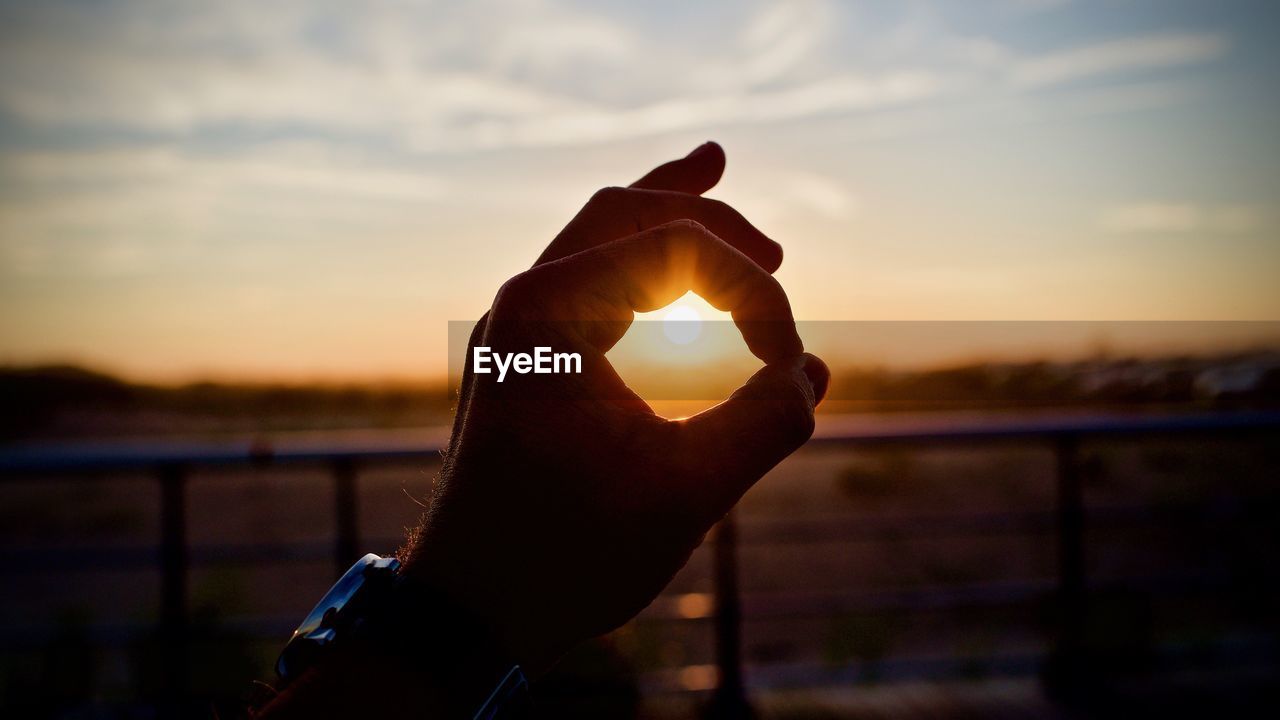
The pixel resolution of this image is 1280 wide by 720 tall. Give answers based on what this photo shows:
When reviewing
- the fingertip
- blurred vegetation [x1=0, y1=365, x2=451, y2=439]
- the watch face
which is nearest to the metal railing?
the fingertip

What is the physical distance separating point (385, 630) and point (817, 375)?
517 mm

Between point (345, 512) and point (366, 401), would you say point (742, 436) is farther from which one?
point (366, 401)

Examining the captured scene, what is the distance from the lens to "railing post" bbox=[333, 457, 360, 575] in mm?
2854

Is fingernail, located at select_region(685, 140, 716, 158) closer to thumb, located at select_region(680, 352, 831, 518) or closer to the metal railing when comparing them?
thumb, located at select_region(680, 352, 831, 518)

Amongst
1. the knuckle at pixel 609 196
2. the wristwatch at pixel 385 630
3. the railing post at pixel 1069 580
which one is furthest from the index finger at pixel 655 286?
the railing post at pixel 1069 580

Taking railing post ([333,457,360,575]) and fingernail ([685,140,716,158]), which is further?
railing post ([333,457,360,575])

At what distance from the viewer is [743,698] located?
281 centimetres

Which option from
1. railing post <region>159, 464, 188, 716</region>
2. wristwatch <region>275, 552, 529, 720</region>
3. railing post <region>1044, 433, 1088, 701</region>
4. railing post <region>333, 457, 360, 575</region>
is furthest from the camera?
railing post <region>1044, 433, 1088, 701</region>

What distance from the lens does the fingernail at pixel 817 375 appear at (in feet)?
2.90

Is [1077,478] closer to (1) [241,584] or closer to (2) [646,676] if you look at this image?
(2) [646,676]

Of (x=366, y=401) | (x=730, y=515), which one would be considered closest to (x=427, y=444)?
(x=730, y=515)

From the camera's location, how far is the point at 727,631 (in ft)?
9.28

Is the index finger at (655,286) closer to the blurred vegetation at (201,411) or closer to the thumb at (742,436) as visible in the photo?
the thumb at (742,436)

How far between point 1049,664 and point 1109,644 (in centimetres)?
41
